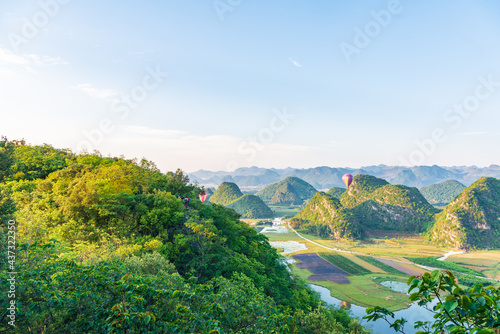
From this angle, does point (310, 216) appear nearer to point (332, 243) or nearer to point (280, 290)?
point (332, 243)

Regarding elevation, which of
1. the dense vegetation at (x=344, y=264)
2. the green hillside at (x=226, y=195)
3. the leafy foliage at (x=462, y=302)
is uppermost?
the leafy foliage at (x=462, y=302)

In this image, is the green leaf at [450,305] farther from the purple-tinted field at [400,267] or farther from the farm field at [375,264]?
the purple-tinted field at [400,267]

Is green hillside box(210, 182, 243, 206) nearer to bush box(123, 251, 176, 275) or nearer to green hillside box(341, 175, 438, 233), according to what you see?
green hillside box(341, 175, 438, 233)

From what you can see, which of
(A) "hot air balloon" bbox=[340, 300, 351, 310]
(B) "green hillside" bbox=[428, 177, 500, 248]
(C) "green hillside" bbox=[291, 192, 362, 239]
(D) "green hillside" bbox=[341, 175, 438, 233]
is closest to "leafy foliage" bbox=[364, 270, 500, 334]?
(A) "hot air balloon" bbox=[340, 300, 351, 310]

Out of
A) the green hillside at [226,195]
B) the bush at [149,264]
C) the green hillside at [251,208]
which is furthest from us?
the green hillside at [226,195]

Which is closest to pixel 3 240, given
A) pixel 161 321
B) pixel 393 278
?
pixel 161 321

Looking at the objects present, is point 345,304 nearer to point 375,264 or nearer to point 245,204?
point 375,264

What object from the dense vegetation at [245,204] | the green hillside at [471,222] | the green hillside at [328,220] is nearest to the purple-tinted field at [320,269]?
the green hillside at [328,220]
